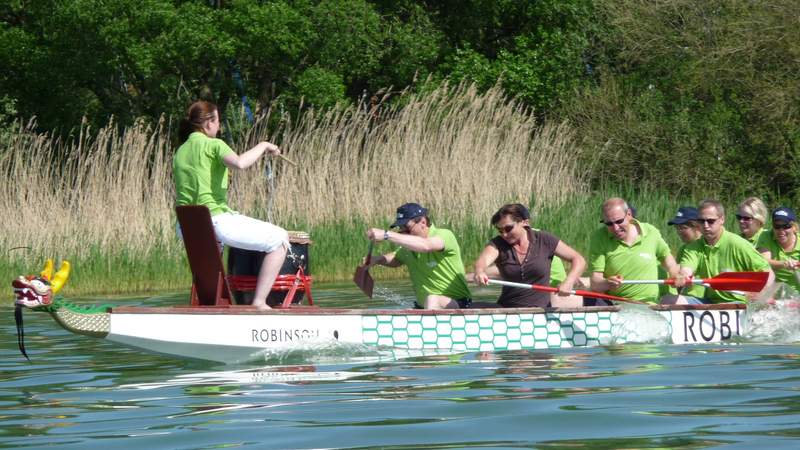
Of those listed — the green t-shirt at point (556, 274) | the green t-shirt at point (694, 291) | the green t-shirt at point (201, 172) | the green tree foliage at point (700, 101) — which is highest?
the green tree foliage at point (700, 101)

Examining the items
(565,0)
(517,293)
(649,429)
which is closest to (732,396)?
(649,429)

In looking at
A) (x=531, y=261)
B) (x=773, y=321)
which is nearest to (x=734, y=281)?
(x=773, y=321)

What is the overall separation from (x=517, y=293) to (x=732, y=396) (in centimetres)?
339

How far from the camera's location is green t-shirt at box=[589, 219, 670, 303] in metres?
12.0

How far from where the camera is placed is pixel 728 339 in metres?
11.7

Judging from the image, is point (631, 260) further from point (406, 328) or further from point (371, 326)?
point (371, 326)

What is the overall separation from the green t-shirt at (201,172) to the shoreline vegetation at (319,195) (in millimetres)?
7118

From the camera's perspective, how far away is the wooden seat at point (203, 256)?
33.3ft

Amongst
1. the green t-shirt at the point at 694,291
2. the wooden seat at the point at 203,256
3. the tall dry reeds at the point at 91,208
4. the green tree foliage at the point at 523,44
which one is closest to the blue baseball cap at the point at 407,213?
the wooden seat at the point at 203,256

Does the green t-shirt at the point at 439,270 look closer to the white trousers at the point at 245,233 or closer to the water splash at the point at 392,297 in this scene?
the white trousers at the point at 245,233

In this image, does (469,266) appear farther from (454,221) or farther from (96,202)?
(96,202)

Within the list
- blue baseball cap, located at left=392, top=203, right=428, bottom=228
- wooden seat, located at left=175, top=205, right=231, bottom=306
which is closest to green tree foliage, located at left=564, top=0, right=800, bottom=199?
blue baseball cap, located at left=392, top=203, right=428, bottom=228

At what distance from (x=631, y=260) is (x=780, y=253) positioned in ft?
5.65

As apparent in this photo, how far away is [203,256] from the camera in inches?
410
